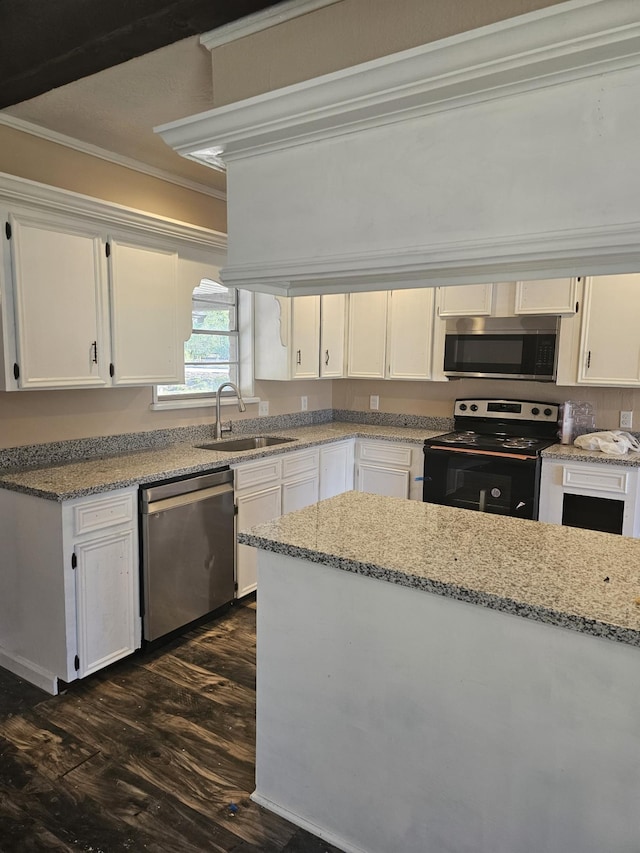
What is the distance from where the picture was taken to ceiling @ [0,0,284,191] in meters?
1.61

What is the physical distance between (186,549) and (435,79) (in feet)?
8.03

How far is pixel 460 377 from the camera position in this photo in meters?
4.09

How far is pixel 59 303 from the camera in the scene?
8.66 feet

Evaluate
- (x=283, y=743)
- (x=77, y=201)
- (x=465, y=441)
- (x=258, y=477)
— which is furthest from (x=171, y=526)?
(x=465, y=441)

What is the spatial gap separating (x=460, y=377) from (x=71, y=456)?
2.65 m

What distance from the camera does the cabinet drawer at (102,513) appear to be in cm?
248

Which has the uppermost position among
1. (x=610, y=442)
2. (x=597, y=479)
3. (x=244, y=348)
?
(x=244, y=348)

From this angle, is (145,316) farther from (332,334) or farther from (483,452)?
(483,452)

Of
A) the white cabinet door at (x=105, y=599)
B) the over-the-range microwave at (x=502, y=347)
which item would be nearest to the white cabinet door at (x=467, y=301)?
the over-the-range microwave at (x=502, y=347)

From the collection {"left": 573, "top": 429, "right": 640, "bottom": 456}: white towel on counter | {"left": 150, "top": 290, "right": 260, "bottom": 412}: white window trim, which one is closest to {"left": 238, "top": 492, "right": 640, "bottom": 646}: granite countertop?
{"left": 573, "top": 429, "right": 640, "bottom": 456}: white towel on counter

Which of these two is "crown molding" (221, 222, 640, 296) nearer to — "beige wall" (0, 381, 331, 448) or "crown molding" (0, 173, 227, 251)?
"crown molding" (0, 173, 227, 251)

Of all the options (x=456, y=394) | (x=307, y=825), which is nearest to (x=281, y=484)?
(x=456, y=394)

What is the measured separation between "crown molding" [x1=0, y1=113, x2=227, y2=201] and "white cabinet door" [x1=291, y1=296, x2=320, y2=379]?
93 cm

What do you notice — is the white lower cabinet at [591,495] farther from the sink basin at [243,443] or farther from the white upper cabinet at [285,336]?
the white upper cabinet at [285,336]
